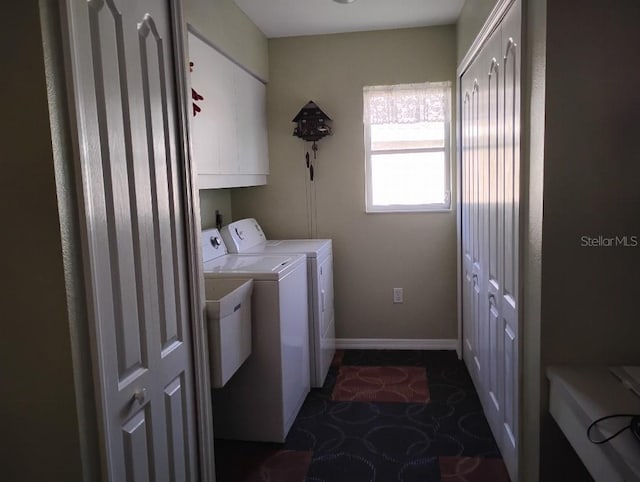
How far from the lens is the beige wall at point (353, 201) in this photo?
3904mm

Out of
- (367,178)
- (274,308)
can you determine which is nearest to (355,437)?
(274,308)

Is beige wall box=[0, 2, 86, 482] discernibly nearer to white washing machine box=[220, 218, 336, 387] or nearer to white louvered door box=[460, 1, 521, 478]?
white louvered door box=[460, 1, 521, 478]

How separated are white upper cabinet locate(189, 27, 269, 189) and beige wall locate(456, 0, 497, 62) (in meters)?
1.43

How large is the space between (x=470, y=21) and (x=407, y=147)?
3.66 ft

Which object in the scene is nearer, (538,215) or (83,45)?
(83,45)

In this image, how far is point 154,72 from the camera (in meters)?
1.63

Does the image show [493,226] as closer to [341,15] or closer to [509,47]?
[509,47]

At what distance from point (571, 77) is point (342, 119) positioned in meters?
2.47

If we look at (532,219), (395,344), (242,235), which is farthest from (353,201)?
(532,219)

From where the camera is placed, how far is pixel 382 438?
2754mm

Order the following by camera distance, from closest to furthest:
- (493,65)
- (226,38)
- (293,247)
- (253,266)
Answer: (493,65), (253,266), (226,38), (293,247)

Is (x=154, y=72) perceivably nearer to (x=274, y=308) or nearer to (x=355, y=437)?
(x=274, y=308)

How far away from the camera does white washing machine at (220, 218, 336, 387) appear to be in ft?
10.9

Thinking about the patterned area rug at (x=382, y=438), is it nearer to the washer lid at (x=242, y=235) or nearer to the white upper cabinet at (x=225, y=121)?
the washer lid at (x=242, y=235)
